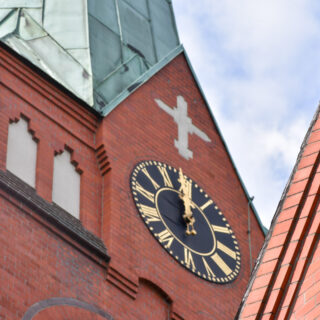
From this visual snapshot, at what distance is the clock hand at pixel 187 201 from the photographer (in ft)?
69.6

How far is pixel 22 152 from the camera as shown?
20188 mm

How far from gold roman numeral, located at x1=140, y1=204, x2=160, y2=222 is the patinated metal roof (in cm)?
193

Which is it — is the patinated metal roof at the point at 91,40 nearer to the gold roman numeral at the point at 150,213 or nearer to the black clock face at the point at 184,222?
the black clock face at the point at 184,222

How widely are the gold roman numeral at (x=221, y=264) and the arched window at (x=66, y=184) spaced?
2.41m

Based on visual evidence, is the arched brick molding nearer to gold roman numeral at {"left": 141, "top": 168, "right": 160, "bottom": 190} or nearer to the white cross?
gold roman numeral at {"left": 141, "top": 168, "right": 160, "bottom": 190}

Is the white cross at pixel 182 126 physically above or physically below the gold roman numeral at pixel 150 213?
above

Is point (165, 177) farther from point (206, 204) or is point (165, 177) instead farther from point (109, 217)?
point (109, 217)

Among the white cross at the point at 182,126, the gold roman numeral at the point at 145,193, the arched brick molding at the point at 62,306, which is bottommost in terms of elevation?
the arched brick molding at the point at 62,306

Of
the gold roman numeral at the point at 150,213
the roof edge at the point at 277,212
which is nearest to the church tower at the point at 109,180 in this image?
the gold roman numeral at the point at 150,213

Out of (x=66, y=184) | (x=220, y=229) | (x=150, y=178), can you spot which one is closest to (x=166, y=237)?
(x=150, y=178)

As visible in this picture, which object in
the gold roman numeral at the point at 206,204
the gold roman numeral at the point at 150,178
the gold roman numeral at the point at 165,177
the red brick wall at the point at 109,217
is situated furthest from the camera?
the gold roman numeral at the point at 206,204

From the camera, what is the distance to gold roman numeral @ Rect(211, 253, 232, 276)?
21438mm

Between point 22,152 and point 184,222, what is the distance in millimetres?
2808

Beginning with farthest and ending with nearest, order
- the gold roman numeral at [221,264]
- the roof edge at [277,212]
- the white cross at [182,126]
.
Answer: the white cross at [182,126] → the gold roman numeral at [221,264] → the roof edge at [277,212]
